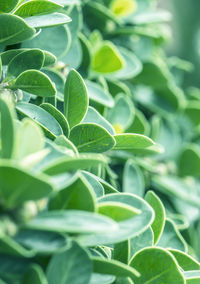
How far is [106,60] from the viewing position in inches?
40.6

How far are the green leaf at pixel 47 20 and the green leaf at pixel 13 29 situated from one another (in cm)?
3

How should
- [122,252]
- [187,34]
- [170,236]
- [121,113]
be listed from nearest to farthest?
[122,252] < [170,236] < [121,113] < [187,34]

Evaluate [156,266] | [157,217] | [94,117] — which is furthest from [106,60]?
[156,266]

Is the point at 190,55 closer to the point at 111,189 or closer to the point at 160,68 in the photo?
the point at 160,68

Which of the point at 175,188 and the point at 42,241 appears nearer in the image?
the point at 42,241

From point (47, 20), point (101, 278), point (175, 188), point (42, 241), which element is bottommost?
point (175, 188)

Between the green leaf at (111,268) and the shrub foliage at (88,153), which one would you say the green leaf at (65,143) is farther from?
the green leaf at (111,268)

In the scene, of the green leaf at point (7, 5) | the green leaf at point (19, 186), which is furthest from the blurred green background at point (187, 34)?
the green leaf at point (19, 186)

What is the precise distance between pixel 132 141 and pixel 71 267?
24 cm

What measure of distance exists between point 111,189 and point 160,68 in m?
0.57

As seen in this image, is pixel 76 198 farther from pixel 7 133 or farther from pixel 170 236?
pixel 170 236

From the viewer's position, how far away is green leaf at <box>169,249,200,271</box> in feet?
2.44

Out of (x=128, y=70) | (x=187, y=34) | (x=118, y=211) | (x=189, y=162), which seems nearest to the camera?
(x=118, y=211)

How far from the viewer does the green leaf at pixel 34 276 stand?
0.51 metres
